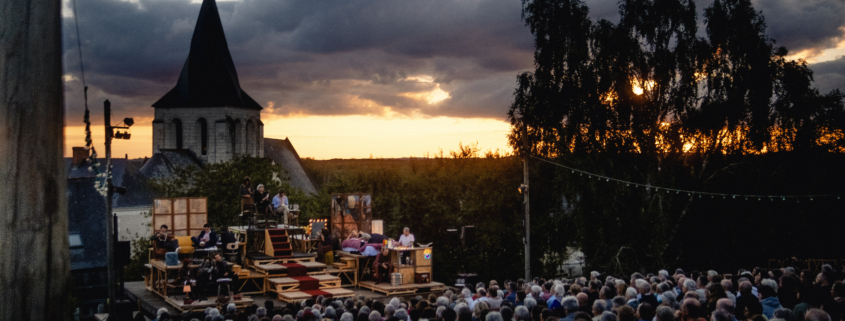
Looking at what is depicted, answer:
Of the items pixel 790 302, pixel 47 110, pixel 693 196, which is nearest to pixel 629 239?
pixel 693 196

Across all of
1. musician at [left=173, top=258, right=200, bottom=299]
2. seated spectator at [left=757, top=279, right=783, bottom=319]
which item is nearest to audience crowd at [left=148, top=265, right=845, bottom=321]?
seated spectator at [left=757, top=279, right=783, bottom=319]

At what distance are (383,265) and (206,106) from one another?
59960 millimetres

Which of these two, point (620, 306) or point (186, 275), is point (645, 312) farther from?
point (186, 275)

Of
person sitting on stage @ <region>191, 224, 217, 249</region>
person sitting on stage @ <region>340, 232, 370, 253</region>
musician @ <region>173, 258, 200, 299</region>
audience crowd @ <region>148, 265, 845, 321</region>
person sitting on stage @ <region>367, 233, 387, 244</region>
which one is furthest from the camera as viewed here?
person sitting on stage @ <region>367, 233, 387, 244</region>

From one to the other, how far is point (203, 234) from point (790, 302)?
14.7 meters

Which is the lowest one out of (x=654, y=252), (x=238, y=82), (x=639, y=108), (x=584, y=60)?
(x=654, y=252)

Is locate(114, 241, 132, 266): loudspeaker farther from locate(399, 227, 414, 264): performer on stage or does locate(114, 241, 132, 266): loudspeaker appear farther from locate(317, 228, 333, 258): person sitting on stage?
locate(317, 228, 333, 258): person sitting on stage

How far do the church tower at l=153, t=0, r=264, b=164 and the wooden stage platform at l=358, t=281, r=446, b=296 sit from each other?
57.4 metres

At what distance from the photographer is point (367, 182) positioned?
39719 mm

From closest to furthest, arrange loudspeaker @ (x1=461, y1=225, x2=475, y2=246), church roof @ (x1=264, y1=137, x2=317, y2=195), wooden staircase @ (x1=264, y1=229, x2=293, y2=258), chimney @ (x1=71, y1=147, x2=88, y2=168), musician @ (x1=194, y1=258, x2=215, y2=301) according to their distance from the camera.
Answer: chimney @ (x1=71, y1=147, x2=88, y2=168)
musician @ (x1=194, y1=258, x2=215, y2=301)
wooden staircase @ (x1=264, y1=229, x2=293, y2=258)
loudspeaker @ (x1=461, y1=225, x2=475, y2=246)
church roof @ (x1=264, y1=137, x2=317, y2=195)

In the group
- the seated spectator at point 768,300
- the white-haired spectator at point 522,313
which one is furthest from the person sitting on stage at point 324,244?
the white-haired spectator at point 522,313

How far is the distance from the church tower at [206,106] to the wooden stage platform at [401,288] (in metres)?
57.4

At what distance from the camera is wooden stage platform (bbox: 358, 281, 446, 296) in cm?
1823

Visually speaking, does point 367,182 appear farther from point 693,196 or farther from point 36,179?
point 36,179
